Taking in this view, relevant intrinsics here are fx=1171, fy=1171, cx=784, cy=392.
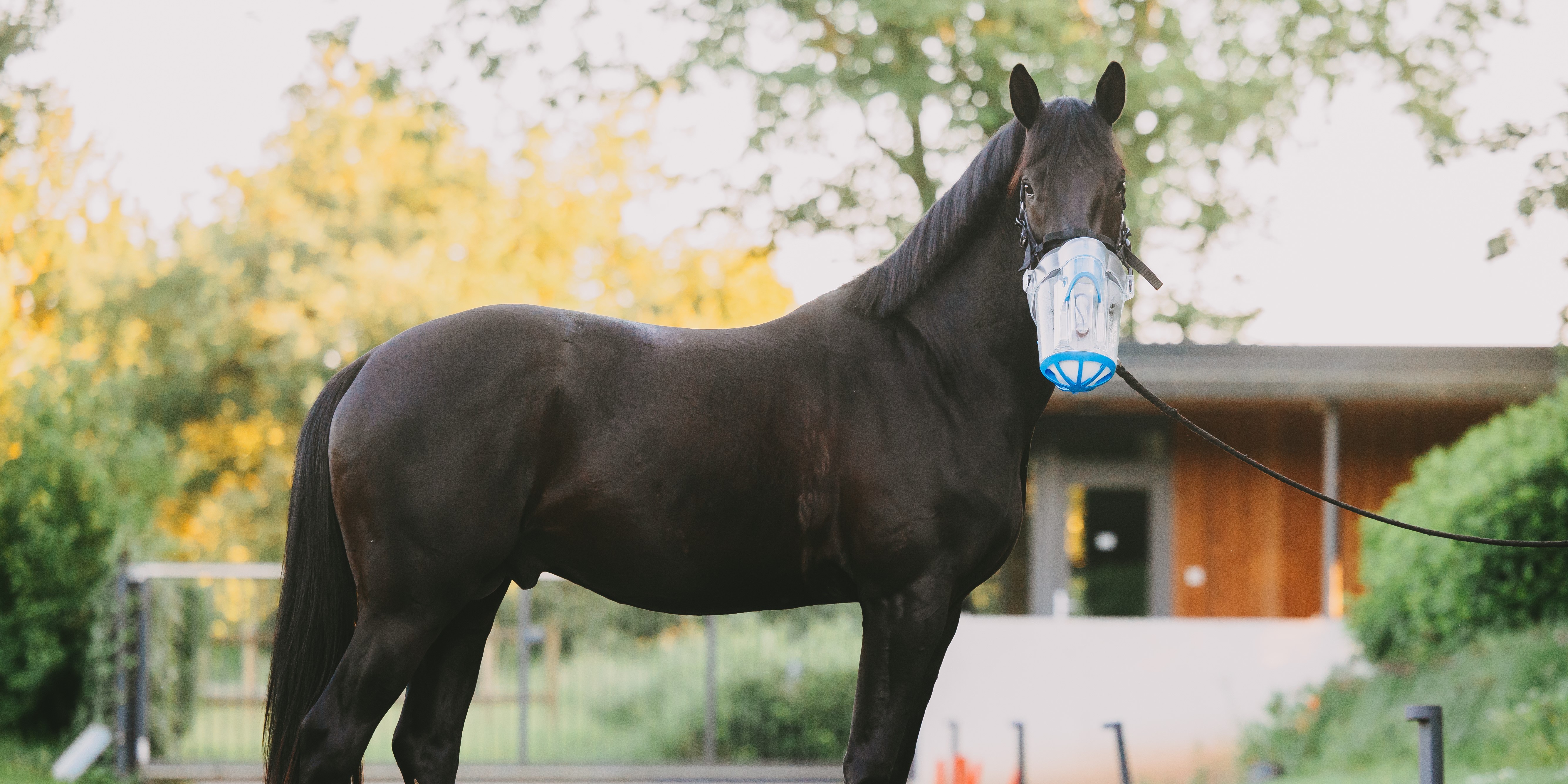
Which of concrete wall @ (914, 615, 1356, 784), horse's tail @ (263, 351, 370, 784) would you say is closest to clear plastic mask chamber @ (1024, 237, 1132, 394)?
horse's tail @ (263, 351, 370, 784)

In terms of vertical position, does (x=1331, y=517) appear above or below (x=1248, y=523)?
above

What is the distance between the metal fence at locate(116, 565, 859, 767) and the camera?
8.81m

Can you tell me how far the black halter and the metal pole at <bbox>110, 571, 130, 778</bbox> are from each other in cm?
815

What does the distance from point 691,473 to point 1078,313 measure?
859 mm

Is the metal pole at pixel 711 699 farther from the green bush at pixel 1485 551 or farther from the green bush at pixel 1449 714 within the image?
the green bush at pixel 1485 551

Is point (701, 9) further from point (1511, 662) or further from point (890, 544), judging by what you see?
point (890, 544)

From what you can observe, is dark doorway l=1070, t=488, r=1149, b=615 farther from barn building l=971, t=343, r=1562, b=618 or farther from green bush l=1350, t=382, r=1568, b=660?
green bush l=1350, t=382, r=1568, b=660

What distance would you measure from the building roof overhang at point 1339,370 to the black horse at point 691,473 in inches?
337

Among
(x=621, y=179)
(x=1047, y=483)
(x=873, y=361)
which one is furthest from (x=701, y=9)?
(x=873, y=361)

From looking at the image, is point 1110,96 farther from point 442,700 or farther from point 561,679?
point 561,679

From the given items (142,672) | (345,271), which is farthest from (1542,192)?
(345,271)

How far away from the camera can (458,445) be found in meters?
2.41

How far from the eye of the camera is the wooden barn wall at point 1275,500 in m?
12.8

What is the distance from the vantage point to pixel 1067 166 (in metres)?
2.48
